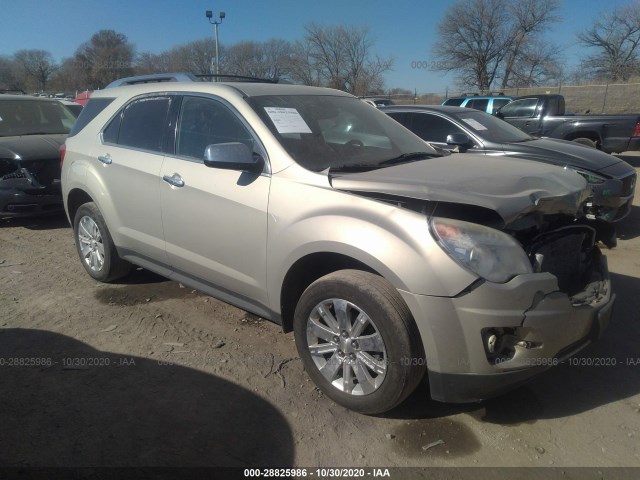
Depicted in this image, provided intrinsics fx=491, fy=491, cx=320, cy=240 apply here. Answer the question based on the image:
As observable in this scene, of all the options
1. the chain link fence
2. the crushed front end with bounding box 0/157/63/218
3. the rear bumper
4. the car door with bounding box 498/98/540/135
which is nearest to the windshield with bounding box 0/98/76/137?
the crushed front end with bounding box 0/157/63/218

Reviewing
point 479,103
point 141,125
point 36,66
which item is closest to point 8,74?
point 36,66

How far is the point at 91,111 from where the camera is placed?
184 inches

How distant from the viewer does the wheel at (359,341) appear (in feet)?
7.97

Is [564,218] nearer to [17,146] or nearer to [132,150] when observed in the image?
[132,150]

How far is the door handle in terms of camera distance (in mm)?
3496

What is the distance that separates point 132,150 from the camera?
13.2ft

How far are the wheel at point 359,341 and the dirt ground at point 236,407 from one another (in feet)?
0.64

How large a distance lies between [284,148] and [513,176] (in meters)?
1.37

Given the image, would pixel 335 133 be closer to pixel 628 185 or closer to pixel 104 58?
pixel 628 185

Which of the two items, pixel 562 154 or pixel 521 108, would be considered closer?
pixel 562 154

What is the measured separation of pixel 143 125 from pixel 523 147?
4.73 m

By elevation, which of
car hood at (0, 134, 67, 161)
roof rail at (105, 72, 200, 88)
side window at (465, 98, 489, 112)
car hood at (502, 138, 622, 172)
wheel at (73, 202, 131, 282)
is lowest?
wheel at (73, 202, 131, 282)

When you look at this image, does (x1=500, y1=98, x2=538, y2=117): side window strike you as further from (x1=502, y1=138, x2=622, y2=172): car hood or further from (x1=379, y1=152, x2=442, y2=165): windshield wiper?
(x1=379, y1=152, x2=442, y2=165): windshield wiper

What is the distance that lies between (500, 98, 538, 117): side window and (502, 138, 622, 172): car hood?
512 cm
